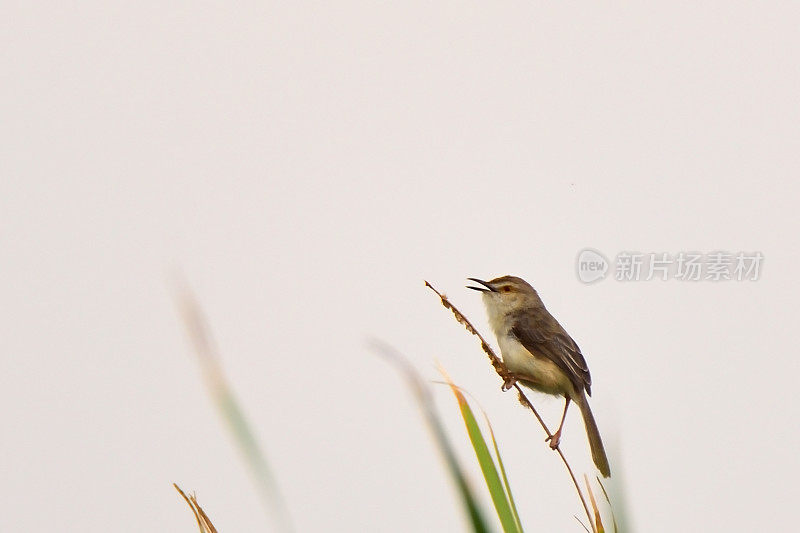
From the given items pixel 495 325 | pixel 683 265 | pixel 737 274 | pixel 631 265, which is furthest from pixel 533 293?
pixel 737 274

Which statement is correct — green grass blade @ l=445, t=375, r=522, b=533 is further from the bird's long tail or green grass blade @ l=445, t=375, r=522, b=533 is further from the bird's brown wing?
the bird's brown wing

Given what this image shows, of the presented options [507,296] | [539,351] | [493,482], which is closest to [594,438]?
[539,351]

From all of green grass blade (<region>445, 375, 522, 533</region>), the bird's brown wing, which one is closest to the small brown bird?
the bird's brown wing

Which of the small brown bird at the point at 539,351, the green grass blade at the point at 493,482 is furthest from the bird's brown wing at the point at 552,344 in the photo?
the green grass blade at the point at 493,482

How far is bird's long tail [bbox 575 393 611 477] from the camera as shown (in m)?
2.50

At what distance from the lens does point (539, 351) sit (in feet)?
8.95

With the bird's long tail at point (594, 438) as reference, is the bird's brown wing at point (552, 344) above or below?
above

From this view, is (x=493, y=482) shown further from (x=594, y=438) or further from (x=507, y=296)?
(x=507, y=296)

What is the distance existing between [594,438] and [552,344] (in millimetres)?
341

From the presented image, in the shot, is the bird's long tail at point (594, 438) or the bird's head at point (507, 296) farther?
the bird's head at point (507, 296)

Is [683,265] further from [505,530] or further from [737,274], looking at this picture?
[505,530]

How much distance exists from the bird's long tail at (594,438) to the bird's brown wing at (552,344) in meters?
0.05

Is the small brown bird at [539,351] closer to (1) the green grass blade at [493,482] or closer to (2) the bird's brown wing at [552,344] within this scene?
(2) the bird's brown wing at [552,344]

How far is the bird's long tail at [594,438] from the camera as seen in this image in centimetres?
250
